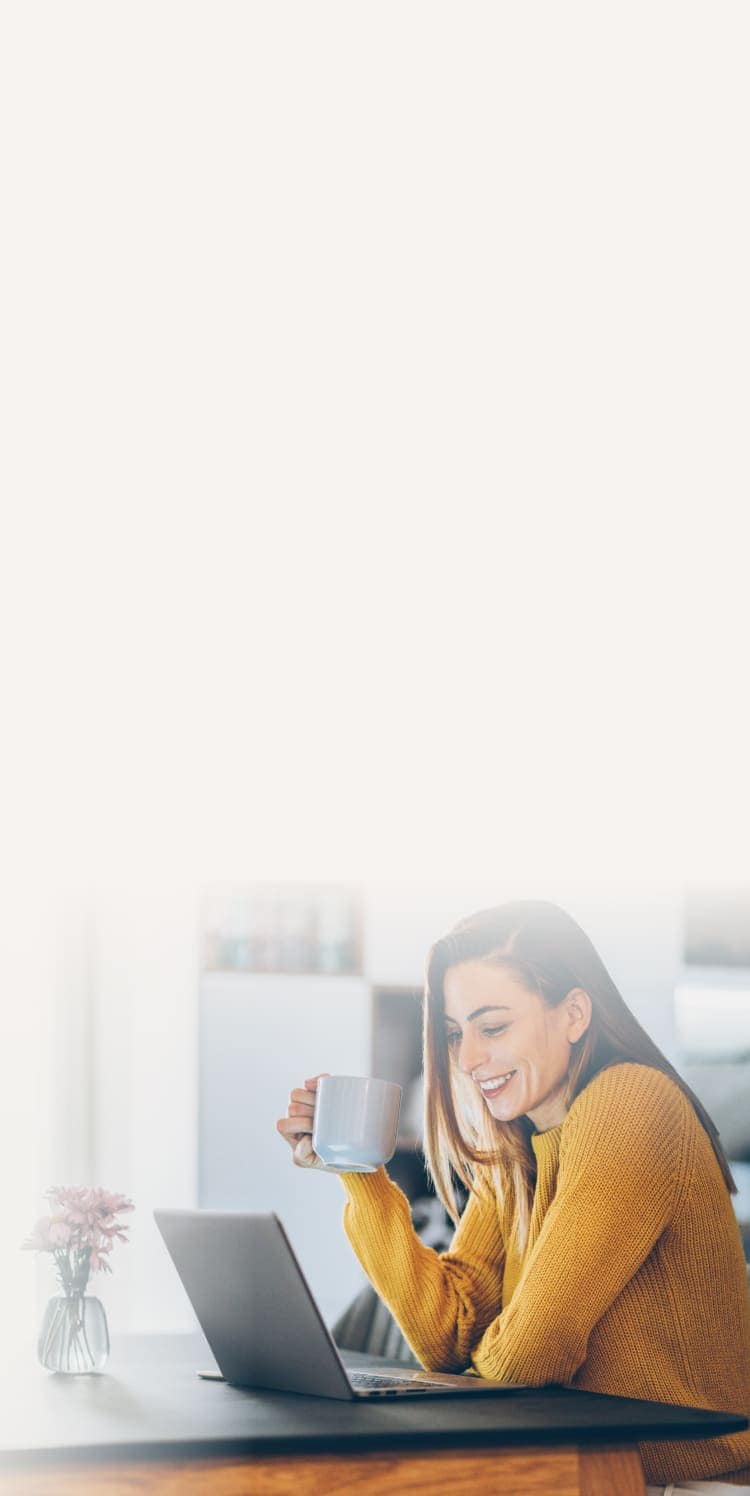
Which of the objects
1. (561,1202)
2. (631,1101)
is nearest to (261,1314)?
(561,1202)

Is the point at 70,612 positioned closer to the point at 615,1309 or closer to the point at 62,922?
the point at 615,1309

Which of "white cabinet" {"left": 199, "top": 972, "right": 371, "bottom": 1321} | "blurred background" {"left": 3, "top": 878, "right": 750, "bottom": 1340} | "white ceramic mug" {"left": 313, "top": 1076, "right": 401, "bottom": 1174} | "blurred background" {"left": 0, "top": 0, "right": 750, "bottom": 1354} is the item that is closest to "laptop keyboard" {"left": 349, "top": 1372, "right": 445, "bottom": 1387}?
"white ceramic mug" {"left": 313, "top": 1076, "right": 401, "bottom": 1174}

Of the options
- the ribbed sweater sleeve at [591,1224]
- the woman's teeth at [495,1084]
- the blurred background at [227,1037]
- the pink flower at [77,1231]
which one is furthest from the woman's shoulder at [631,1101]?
the blurred background at [227,1037]

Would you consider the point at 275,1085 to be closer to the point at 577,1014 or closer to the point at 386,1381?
the point at 577,1014

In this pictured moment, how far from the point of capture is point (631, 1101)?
1.34 meters

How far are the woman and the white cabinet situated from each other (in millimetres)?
1178

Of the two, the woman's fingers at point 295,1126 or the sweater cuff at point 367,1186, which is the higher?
the woman's fingers at point 295,1126

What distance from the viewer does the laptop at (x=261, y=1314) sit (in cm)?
109

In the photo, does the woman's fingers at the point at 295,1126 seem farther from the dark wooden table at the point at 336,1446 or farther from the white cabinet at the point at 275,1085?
the white cabinet at the point at 275,1085

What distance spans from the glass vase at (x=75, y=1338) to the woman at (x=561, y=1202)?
22 cm

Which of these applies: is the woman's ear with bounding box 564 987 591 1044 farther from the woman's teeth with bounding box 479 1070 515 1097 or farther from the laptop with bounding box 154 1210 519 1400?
the laptop with bounding box 154 1210 519 1400

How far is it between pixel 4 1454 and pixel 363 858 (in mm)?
2071

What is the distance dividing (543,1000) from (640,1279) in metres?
0.26

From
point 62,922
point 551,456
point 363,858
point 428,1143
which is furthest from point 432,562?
point 363,858
